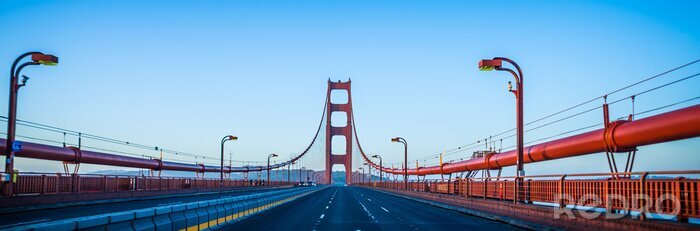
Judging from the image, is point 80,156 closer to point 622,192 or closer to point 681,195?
point 622,192

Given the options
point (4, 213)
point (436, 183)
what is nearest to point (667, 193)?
point (4, 213)

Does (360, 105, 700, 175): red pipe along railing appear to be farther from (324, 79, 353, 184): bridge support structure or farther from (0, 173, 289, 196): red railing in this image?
(324, 79, 353, 184): bridge support structure

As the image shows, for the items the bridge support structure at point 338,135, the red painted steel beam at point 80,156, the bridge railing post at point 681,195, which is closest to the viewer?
the bridge railing post at point 681,195

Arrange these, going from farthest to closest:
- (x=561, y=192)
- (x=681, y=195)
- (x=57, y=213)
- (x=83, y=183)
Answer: (x=83, y=183) < (x=57, y=213) < (x=561, y=192) < (x=681, y=195)

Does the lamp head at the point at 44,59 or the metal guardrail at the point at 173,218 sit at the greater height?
the lamp head at the point at 44,59

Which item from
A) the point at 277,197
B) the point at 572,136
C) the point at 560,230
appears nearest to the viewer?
the point at 560,230

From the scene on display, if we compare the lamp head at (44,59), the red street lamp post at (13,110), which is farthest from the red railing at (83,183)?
the lamp head at (44,59)

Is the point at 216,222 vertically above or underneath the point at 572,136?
underneath

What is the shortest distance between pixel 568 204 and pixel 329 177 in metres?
120

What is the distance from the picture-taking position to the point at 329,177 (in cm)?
13438

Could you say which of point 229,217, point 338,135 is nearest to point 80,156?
point 229,217

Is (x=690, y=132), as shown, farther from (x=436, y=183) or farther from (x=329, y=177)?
(x=329, y=177)

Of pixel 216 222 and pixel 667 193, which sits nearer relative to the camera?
pixel 667 193

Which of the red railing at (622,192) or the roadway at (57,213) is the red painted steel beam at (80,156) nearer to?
the roadway at (57,213)
